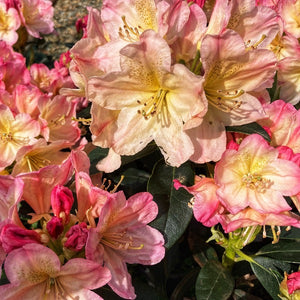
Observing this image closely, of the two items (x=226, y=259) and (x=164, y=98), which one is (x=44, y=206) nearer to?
(x=164, y=98)

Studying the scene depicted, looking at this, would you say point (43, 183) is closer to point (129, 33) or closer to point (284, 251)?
point (129, 33)

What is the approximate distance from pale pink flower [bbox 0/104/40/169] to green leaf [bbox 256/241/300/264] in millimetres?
844

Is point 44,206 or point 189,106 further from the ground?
point 189,106

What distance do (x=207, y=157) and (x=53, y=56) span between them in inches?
93.2

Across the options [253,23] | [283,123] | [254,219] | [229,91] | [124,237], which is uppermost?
[253,23]

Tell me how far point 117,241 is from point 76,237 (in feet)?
0.59

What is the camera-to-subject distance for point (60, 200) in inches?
46.6

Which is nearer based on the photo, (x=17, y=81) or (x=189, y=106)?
(x=189, y=106)

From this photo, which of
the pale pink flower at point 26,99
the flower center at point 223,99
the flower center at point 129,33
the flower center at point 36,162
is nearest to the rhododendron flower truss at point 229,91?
the flower center at point 223,99

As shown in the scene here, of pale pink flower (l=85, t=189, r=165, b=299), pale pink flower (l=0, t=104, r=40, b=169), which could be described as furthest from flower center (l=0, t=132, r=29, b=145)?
pale pink flower (l=85, t=189, r=165, b=299)

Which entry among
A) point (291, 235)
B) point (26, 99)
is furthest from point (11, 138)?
point (291, 235)

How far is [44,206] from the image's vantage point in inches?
51.0

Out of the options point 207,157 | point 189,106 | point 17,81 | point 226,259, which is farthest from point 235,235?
point 17,81

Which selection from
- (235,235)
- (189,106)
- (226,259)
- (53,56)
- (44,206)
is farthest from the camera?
(53,56)
